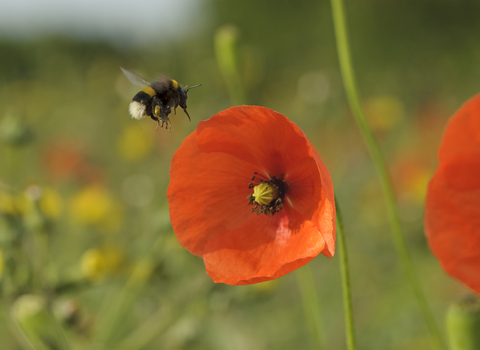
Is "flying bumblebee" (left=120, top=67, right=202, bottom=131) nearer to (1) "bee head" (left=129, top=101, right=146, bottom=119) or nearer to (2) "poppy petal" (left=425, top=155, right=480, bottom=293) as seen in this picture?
(1) "bee head" (left=129, top=101, right=146, bottom=119)

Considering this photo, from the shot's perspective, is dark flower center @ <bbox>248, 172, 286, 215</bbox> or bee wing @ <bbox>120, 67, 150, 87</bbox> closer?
dark flower center @ <bbox>248, 172, 286, 215</bbox>

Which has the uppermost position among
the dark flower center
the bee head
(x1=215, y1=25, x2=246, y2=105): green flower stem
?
(x1=215, y1=25, x2=246, y2=105): green flower stem

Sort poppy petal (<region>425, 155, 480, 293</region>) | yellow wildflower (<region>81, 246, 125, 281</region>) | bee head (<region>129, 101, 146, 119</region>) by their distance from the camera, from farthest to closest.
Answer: yellow wildflower (<region>81, 246, 125, 281</region>) → bee head (<region>129, 101, 146, 119</region>) → poppy petal (<region>425, 155, 480, 293</region>)

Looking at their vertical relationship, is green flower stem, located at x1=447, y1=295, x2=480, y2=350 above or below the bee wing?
below

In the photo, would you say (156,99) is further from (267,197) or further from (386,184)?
(386,184)

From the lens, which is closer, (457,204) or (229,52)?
(457,204)

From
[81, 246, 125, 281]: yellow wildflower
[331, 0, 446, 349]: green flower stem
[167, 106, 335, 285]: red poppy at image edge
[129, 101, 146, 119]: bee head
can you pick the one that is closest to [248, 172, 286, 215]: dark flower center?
[167, 106, 335, 285]: red poppy at image edge

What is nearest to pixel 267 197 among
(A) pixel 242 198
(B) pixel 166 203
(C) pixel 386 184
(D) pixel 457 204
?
(A) pixel 242 198

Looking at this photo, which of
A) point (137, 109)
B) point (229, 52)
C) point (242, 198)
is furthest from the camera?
point (229, 52)
